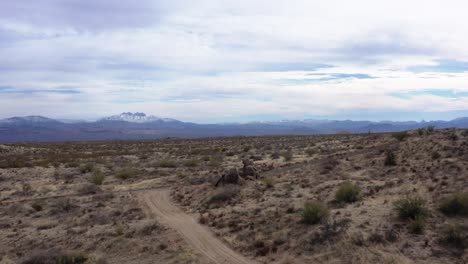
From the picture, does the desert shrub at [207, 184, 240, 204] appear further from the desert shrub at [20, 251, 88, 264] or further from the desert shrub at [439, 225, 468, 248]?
the desert shrub at [439, 225, 468, 248]

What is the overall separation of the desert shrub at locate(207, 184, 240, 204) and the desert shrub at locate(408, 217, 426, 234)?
10.9 m

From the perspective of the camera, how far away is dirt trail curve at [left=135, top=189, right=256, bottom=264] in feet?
49.7

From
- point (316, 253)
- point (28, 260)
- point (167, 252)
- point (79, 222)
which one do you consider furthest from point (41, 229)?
point (316, 253)

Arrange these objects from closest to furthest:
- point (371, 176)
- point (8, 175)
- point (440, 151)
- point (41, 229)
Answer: point (41, 229), point (371, 176), point (440, 151), point (8, 175)

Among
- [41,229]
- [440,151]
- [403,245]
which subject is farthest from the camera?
[440,151]

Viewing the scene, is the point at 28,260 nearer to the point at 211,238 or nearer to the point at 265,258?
the point at 211,238

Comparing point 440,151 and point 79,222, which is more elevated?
point 440,151

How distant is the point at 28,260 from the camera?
15492mm

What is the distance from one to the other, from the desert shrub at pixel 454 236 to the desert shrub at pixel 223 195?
1205cm

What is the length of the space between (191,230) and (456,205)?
10.4m

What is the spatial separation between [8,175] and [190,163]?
17.1m

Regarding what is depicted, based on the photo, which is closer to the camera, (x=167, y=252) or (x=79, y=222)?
(x=167, y=252)

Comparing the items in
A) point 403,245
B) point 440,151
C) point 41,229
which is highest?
point 440,151

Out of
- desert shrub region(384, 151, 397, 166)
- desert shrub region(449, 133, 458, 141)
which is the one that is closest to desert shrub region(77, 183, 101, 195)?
desert shrub region(384, 151, 397, 166)
